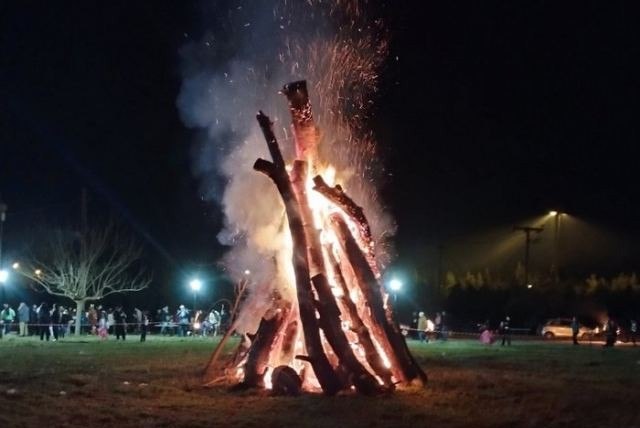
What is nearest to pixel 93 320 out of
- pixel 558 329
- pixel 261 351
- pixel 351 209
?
pixel 558 329

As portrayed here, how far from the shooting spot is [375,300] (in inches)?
737

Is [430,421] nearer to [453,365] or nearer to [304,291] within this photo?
[304,291]

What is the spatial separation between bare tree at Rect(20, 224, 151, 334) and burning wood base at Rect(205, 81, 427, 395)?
2601 centimetres

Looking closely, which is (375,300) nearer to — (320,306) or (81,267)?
(320,306)

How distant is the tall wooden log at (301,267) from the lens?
56.9 feet

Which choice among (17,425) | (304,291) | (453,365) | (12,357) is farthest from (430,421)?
(12,357)

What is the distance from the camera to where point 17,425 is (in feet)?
43.1

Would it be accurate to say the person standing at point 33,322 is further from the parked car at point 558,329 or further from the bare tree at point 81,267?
the parked car at point 558,329

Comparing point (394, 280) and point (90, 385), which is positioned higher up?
point (394, 280)

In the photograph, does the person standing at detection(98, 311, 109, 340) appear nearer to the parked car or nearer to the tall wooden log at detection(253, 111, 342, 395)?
the tall wooden log at detection(253, 111, 342, 395)

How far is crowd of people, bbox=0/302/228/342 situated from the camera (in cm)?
3875

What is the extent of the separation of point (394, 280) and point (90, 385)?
97.2ft

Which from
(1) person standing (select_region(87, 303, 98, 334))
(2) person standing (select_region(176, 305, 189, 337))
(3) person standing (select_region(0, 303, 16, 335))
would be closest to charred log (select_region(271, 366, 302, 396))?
(1) person standing (select_region(87, 303, 98, 334))

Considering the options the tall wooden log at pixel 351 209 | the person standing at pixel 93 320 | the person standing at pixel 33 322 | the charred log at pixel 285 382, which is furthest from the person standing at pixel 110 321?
the charred log at pixel 285 382
